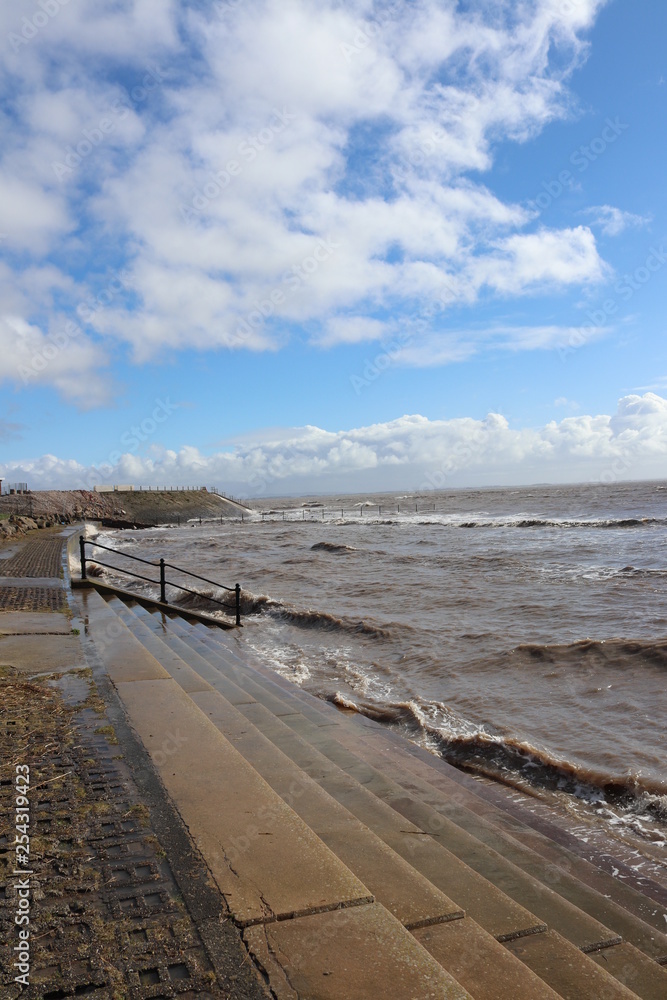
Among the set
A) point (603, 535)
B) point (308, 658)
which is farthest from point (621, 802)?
point (603, 535)

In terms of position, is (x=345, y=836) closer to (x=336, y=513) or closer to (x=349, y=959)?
(x=349, y=959)

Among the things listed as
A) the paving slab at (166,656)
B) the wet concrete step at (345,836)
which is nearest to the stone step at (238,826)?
the wet concrete step at (345,836)

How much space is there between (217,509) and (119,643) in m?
70.9

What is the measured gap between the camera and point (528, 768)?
6.50 metres

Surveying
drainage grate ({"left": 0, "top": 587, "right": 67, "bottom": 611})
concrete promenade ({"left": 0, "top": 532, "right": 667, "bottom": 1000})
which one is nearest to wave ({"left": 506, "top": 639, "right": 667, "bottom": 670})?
concrete promenade ({"left": 0, "top": 532, "right": 667, "bottom": 1000})

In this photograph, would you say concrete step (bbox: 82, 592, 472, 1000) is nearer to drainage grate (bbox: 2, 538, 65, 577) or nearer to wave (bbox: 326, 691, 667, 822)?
wave (bbox: 326, 691, 667, 822)

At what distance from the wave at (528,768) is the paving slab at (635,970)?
290cm

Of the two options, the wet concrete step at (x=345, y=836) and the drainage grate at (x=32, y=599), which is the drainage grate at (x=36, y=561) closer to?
the drainage grate at (x=32, y=599)

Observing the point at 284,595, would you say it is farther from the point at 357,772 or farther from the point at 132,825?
the point at 132,825

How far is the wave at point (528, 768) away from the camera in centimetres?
586

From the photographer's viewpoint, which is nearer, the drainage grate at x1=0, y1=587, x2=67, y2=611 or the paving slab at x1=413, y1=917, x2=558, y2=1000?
the paving slab at x1=413, y1=917, x2=558, y2=1000

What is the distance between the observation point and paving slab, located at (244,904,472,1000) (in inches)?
85.0

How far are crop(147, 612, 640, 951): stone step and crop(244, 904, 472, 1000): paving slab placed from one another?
4.34 feet

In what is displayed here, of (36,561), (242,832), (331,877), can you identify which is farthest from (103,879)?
(36,561)
